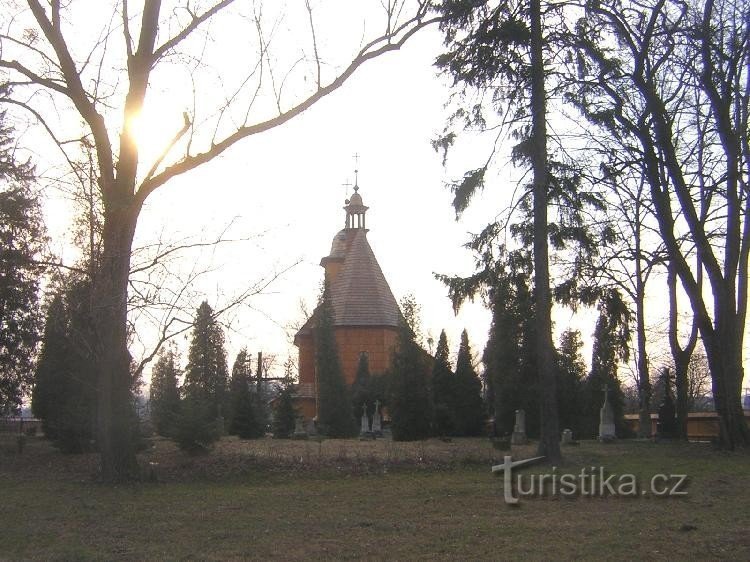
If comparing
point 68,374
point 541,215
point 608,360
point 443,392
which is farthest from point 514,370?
point 68,374

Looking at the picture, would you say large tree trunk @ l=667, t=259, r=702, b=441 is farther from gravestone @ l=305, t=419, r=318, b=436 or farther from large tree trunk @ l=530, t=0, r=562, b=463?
gravestone @ l=305, t=419, r=318, b=436

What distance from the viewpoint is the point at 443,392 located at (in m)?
29.9

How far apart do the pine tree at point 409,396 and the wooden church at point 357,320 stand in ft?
78.3

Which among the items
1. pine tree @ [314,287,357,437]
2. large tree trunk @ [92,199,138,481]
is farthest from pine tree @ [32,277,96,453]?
pine tree @ [314,287,357,437]

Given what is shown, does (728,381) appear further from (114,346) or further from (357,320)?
(357,320)

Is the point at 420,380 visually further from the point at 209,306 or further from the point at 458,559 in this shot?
the point at 458,559

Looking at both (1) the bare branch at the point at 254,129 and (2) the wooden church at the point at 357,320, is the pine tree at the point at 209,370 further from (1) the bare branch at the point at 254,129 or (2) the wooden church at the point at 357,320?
(1) the bare branch at the point at 254,129

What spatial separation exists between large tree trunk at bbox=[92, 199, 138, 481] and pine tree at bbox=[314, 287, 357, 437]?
17977mm

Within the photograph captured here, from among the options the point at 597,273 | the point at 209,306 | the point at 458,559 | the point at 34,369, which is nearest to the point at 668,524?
the point at 458,559

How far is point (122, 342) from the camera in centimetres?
1390

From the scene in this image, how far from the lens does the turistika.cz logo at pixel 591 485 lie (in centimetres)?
1093

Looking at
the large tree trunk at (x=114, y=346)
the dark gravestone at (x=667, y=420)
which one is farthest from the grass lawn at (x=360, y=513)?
the dark gravestone at (x=667, y=420)

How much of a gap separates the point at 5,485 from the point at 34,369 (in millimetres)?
16884

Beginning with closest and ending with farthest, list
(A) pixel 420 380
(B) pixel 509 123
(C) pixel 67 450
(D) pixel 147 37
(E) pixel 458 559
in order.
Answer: (E) pixel 458 559 < (D) pixel 147 37 < (B) pixel 509 123 < (C) pixel 67 450 < (A) pixel 420 380
